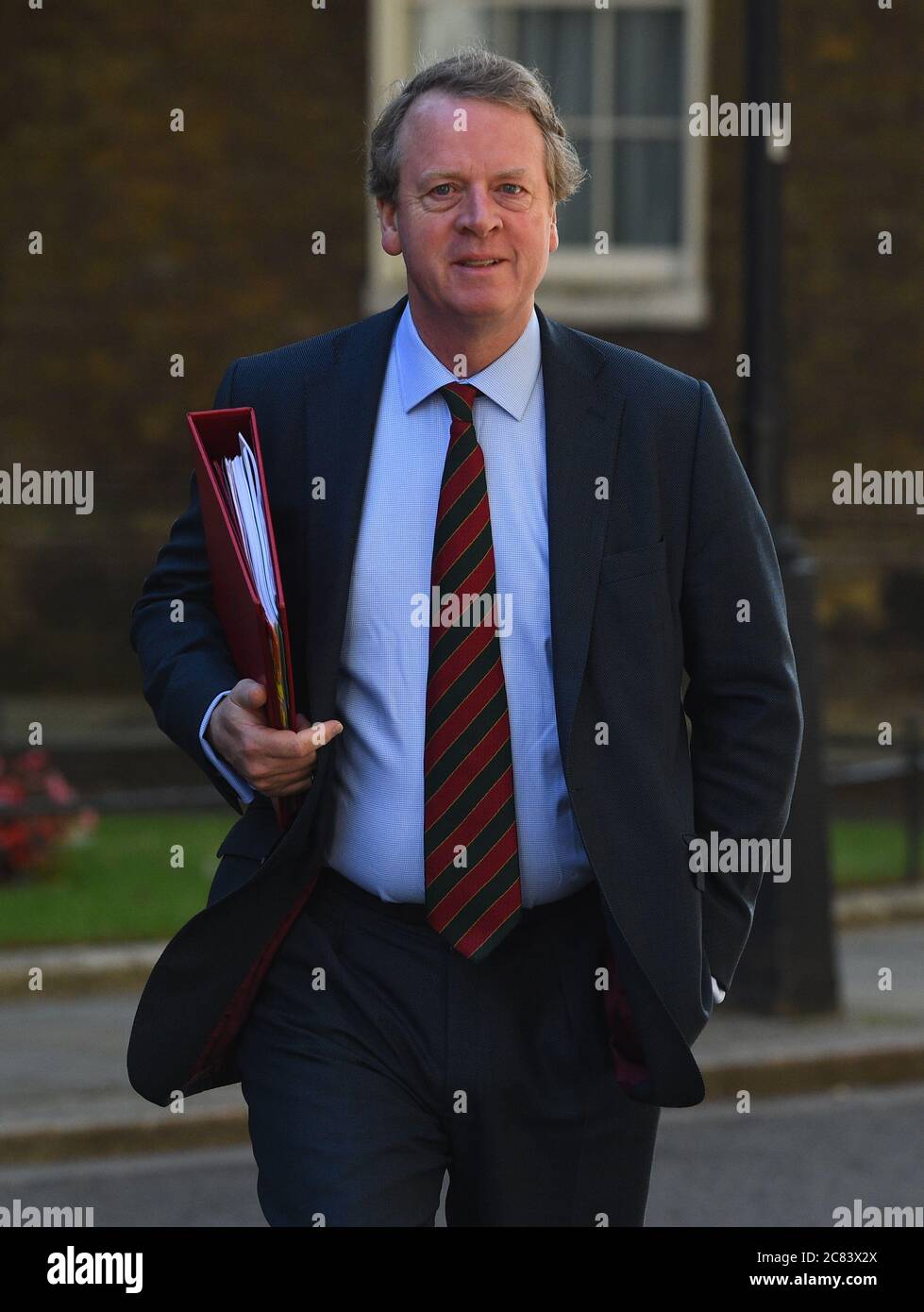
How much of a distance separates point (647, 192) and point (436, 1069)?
37.4 feet

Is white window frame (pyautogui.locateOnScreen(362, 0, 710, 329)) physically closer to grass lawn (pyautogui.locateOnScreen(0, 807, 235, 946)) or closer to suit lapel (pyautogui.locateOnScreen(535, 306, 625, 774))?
grass lawn (pyautogui.locateOnScreen(0, 807, 235, 946))

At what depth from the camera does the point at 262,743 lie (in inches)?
122

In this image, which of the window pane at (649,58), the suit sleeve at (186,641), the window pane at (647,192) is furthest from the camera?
the window pane at (647,192)

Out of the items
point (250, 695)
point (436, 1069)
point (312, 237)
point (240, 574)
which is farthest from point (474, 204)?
point (312, 237)

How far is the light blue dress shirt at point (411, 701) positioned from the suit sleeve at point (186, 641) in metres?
0.05

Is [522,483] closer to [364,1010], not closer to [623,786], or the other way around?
[623,786]

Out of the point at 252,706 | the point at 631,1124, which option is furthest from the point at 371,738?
the point at 631,1124

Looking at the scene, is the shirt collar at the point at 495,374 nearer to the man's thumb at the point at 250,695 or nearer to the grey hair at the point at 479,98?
the grey hair at the point at 479,98

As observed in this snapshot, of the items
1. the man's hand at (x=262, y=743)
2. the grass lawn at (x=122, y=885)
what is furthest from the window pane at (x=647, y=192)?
the man's hand at (x=262, y=743)

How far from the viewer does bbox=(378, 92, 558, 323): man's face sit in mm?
3238

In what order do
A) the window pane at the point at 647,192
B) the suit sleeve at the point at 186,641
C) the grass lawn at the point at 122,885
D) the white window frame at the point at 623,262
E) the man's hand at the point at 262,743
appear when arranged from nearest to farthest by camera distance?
the man's hand at the point at 262,743, the suit sleeve at the point at 186,641, the grass lawn at the point at 122,885, the white window frame at the point at 623,262, the window pane at the point at 647,192

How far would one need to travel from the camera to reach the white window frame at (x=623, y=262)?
44.5 ft

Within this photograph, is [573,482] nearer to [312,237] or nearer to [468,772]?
[468,772]
